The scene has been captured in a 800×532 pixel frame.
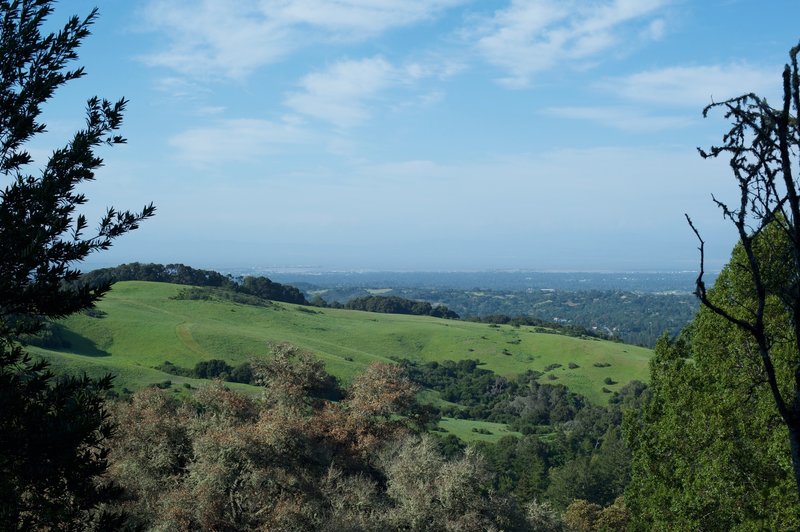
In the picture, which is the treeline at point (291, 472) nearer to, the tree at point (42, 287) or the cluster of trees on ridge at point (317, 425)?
the cluster of trees on ridge at point (317, 425)

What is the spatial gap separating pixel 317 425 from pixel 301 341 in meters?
57.4

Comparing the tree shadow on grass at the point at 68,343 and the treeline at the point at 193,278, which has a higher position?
the treeline at the point at 193,278

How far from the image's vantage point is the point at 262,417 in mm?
24281

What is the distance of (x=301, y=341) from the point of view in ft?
270

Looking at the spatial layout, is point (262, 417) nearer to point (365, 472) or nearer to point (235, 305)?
point (365, 472)

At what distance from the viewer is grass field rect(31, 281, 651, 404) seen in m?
70.1

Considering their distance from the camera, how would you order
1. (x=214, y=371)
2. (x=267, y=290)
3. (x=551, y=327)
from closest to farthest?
(x=214, y=371) < (x=267, y=290) < (x=551, y=327)

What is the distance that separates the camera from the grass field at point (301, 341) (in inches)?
2758

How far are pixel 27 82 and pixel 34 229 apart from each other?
7.65 ft

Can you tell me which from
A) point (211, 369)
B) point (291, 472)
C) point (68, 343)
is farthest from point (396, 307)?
point (291, 472)

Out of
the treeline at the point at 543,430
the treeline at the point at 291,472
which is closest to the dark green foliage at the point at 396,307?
the treeline at the point at 543,430

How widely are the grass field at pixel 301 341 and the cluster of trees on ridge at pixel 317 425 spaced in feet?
112

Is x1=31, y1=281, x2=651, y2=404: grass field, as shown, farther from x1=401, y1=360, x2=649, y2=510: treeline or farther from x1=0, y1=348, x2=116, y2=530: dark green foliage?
x1=0, y1=348, x2=116, y2=530: dark green foliage

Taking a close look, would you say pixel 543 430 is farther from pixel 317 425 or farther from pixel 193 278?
pixel 193 278
